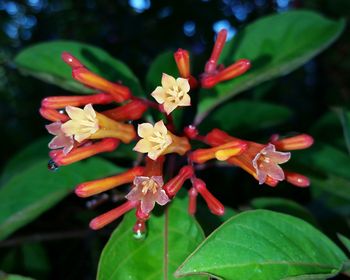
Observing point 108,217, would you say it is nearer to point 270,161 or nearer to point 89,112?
point 89,112

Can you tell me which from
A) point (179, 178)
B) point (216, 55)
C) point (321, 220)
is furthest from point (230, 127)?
point (179, 178)

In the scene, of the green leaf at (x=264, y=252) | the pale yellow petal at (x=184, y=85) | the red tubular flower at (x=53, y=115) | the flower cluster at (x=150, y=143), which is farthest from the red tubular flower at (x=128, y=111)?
the green leaf at (x=264, y=252)

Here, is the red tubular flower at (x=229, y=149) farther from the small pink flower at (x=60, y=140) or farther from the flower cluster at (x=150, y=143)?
the small pink flower at (x=60, y=140)

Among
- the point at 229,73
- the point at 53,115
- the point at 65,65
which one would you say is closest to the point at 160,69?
the point at 65,65

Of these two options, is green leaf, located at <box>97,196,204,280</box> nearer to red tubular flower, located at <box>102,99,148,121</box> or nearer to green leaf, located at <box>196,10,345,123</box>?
red tubular flower, located at <box>102,99,148,121</box>

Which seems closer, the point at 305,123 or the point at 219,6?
the point at 305,123

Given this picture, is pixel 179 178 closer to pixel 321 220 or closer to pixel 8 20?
pixel 321 220
